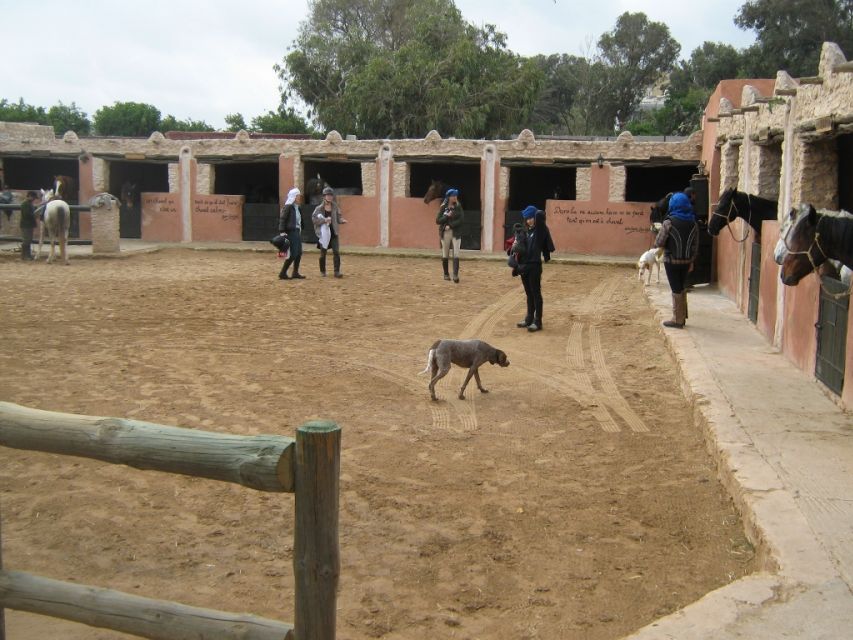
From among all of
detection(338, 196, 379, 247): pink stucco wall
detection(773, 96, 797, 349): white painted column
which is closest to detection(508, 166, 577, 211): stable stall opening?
detection(338, 196, 379, 247): pink stucco wall

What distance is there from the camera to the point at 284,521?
5.23 metres

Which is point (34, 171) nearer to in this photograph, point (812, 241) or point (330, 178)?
point (330, 178)

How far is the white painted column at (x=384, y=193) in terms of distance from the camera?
2364 cm

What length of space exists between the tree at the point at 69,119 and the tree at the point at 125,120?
1.24 metres

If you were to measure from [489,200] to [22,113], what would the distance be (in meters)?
36.9

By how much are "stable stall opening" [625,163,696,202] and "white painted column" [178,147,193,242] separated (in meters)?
12.9

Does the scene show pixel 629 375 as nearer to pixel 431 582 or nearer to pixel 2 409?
pixel 431 582

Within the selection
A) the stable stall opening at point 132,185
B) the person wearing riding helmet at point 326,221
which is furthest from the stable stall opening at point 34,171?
the person wearing riding helmet at point 326,221

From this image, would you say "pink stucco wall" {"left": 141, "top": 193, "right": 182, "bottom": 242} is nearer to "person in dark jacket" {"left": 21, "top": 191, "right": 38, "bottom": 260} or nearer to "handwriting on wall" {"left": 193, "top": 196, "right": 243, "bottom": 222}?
"handwriting on wall" {"left": 193, "top": 196, "right": 243, "bottom": 222}

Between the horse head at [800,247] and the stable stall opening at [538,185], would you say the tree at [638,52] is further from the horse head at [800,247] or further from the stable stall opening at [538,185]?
the horse head at [800,247]

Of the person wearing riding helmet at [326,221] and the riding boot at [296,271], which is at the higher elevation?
the person wearing riding helmet at [326,221]

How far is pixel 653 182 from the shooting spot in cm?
2697

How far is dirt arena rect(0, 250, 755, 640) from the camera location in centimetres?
434

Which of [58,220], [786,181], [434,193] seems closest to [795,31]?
[434,193]
